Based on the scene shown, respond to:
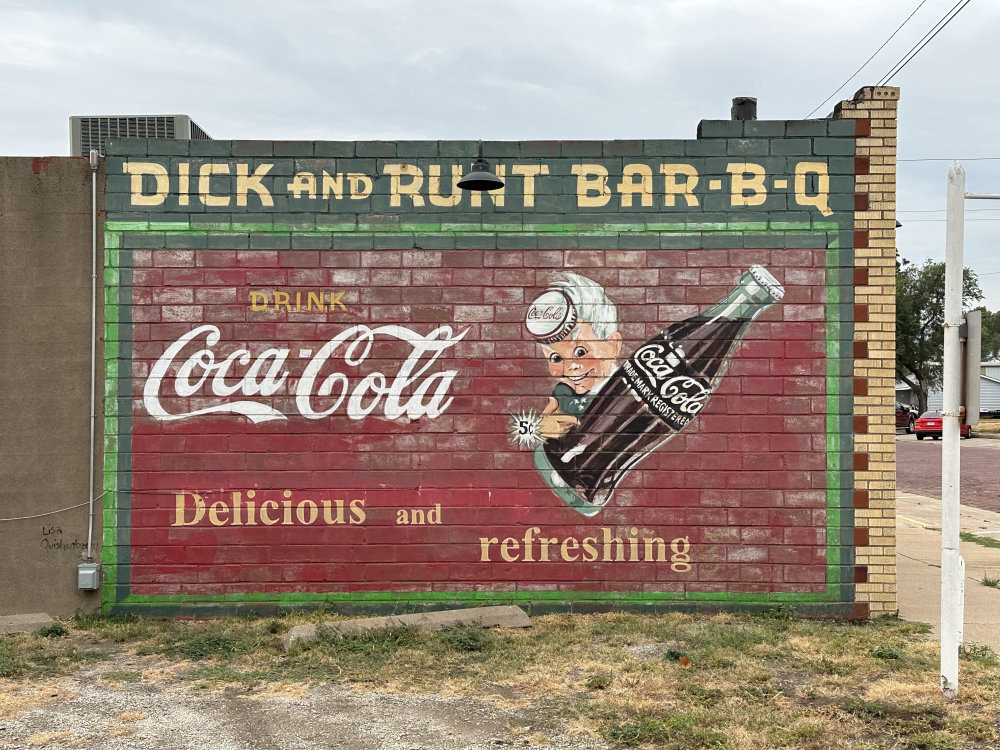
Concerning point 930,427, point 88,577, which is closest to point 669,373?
point 88,577

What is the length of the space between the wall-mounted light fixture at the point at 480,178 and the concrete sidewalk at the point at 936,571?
20.1ft

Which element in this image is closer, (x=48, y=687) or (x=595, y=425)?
(x=48, y=687)

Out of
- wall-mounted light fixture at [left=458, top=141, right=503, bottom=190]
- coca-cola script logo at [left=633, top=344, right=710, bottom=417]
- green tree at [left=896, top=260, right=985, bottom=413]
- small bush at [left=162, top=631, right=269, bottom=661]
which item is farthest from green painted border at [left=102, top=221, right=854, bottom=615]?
green tree at [left=896, top=260, right=985, bottom=413]

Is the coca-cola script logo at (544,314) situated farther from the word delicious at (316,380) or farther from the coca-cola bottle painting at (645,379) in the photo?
the word delicious at (316,380)

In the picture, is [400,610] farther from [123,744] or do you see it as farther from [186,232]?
[186,232]

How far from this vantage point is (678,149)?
8852mm

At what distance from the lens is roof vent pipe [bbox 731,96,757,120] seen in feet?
29.7

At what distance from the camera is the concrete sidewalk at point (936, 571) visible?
8.68m

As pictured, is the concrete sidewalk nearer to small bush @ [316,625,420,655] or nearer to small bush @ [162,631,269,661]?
small bush @ [316,625,420,655]

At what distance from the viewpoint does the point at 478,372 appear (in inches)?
348

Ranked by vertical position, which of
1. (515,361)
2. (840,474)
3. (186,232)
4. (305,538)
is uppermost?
(186,232)

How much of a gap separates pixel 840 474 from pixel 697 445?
1.50 m

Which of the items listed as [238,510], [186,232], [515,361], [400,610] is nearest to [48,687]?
[238,510]

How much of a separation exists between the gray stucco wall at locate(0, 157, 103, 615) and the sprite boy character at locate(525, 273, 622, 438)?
185 inches
